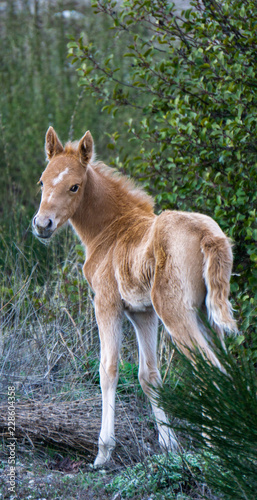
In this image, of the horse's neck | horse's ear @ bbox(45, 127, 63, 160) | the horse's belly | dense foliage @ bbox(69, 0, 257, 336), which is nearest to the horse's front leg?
the horse's belly

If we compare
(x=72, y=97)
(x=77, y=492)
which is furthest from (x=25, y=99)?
(x=77, y=492)

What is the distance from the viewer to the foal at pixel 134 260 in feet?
11.5

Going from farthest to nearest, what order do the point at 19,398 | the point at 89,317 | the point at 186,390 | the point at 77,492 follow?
the point at 89,317, the point at 19,398, the point at 77,492, the point at 186,390

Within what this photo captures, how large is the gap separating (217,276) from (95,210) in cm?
151

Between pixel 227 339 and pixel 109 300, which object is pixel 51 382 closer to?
pixel 109 300

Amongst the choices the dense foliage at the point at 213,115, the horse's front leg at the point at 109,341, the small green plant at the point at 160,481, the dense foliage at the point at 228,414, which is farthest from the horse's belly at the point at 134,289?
the dense foliage at the point at 228,414

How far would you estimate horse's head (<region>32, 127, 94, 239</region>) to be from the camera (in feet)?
13.1

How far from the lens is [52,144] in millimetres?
4586

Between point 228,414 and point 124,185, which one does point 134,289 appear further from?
point 228,414

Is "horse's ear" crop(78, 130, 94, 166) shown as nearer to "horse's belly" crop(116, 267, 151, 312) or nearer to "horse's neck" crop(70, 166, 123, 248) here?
"horse's neck" crop(70, 166, 123, 248)

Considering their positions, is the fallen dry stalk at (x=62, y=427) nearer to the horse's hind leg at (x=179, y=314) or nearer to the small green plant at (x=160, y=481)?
the small green plant at (x=160, y=481)

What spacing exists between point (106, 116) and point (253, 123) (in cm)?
688

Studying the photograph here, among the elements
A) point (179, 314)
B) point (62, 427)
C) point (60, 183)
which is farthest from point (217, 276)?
point (62, 427)

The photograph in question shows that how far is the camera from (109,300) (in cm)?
418
